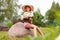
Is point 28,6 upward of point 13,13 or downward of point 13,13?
upward

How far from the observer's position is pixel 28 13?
269cm

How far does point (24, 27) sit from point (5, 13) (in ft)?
12.1

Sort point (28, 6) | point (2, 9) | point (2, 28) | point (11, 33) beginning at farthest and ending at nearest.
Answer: point (2, 9)
point (2, 28)
point (11, 33)
point (28, 6)

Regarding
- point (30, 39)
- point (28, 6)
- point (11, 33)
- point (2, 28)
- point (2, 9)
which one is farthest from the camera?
point (2, 9)

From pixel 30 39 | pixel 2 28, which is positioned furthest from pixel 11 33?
pixel 30 39

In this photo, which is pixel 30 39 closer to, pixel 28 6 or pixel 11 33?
pixel 28 6

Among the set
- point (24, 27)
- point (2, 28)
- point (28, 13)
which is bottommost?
point (2, 28)

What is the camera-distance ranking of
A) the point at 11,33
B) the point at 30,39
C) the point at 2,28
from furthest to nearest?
the point at 2,28
the point at 11,33
the point at 30,39

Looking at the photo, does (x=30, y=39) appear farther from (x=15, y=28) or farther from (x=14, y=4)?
(x=14, y=4)

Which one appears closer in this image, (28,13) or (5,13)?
(28,13)

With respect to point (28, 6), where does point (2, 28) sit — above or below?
below

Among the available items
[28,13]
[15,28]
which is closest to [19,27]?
[15,28]

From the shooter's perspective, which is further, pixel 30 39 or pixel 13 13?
pixel 13 13

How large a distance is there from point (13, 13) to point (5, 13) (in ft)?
0.94
